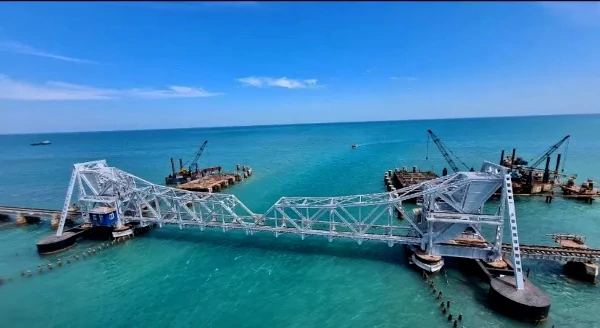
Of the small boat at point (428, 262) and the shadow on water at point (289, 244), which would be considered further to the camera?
the shadow on water at point (289, 244)

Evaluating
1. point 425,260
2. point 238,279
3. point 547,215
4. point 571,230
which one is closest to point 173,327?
point 238,279

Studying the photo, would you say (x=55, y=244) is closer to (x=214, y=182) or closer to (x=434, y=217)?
(x=214, y=182)

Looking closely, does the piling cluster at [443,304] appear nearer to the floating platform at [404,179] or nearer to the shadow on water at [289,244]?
the shadow on water at [289,244]

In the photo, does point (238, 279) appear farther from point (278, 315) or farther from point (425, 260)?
point (425, 260)

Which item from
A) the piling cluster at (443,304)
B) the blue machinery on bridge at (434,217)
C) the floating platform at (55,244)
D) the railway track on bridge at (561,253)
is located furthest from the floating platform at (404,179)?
the floating platform at (55,244)

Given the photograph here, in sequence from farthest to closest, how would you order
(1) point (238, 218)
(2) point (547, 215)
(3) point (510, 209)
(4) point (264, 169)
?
1. (4) point (264, 169)
2. (2) point (547, 215)
3. (1) point (238, 218)
4. (3) point (510, 209)

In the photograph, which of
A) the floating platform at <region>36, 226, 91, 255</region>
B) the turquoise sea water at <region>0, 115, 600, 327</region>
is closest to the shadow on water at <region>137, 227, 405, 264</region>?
the turquoise sea water at <region>0, 115, 600, 327</region>
